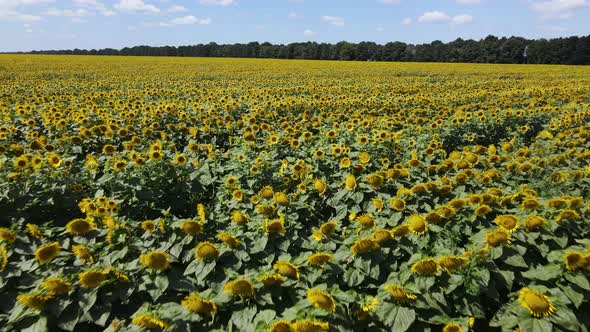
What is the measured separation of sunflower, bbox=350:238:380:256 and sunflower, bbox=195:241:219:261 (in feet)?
3.61

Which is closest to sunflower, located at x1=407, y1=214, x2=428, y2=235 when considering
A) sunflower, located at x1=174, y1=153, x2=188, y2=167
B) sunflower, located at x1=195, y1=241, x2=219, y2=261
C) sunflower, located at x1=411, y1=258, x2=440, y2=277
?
sunflower, located at x1=411, y1=258, x2=440, y2=277

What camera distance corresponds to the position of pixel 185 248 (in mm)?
3252

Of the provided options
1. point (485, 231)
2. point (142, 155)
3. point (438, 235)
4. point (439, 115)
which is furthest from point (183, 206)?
point (439, 115)

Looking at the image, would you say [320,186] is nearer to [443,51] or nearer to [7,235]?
[7,235]

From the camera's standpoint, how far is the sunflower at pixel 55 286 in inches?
94.1

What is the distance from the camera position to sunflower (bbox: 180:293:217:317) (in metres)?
2.34

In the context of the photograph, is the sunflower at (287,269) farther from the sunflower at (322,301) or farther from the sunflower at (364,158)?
the sunflower at (364,158)

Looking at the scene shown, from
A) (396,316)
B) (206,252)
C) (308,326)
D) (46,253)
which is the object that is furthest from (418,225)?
(46,253)

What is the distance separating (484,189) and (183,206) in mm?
3835

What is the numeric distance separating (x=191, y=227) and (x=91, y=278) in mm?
856

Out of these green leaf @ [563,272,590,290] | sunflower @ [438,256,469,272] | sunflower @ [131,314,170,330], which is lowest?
sunflower @ [131,314,170,330]

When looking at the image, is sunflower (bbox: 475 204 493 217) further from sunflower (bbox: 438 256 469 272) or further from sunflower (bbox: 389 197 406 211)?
sunflower (bbox: 438 256 469 272)

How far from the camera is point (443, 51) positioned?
72375 millimetres

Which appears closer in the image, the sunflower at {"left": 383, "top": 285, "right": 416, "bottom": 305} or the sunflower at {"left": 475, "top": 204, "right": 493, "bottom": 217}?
the sunflower at {"left": 383, "top": 285, "right": 416, "bottom": 305}
